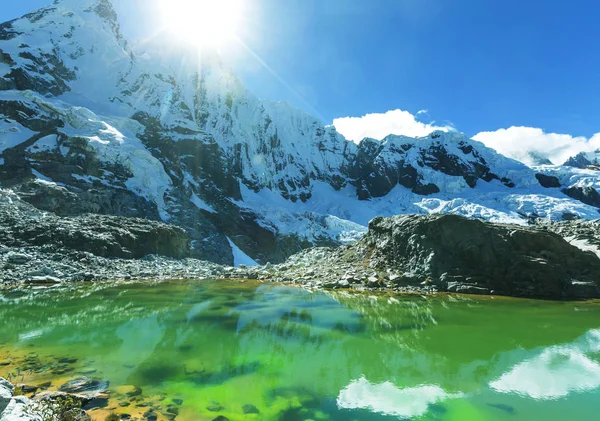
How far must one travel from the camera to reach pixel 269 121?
553 ft

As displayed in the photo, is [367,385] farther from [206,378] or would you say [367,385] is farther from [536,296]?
[536,296]

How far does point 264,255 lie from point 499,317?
268ft

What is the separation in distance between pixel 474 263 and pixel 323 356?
715 inches

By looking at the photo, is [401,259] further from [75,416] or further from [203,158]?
[203,158]

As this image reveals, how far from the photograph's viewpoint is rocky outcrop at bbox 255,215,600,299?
2142cm

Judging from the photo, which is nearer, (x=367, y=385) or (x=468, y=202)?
(x=367, y=385)

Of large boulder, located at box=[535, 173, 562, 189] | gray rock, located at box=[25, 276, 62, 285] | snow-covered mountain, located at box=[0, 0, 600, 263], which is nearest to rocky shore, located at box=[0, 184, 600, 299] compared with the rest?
gray rock, located at box=[25, 276, 62, 285]

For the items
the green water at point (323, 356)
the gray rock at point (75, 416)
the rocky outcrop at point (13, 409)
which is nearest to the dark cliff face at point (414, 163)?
the green water at point (323, 356)

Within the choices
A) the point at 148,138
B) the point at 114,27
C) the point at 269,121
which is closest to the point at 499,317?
the point at 148,138

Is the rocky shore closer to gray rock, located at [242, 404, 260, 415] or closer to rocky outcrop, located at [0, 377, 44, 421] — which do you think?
gray rock, located at [242, 404, 260, 415]

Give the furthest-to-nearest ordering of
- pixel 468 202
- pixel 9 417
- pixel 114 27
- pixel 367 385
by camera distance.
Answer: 1. pixel 114 27
2. pixel 468 202
3. pixel 367 385
4. pixel 9 417

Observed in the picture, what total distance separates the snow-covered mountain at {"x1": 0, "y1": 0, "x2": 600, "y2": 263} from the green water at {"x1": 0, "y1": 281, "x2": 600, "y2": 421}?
141 ft

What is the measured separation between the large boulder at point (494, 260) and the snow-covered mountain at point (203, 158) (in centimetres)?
4650

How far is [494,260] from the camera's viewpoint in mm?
22938
